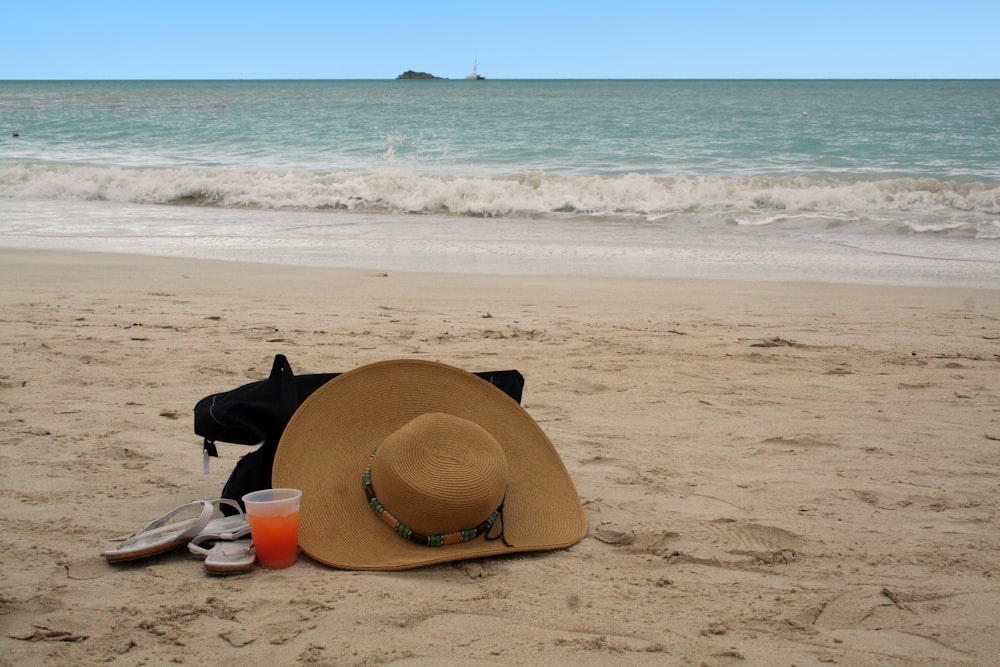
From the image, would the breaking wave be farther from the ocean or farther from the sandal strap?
the sandal strap

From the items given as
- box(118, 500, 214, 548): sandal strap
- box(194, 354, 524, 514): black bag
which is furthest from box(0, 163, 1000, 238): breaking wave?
box(118, 500, 214, 548): sandal strap

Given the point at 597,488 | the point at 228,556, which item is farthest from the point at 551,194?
the point at 228,556

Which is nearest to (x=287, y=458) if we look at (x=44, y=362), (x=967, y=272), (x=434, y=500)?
(x=434, y=500)

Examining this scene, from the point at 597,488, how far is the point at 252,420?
124cm

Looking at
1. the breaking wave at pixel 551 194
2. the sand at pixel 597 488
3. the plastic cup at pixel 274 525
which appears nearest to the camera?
the sand at pixel 597 488

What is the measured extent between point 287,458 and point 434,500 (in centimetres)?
50

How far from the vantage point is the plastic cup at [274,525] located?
230cm

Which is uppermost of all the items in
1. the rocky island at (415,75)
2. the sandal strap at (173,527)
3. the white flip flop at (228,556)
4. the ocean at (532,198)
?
the rocky island at (415,75)

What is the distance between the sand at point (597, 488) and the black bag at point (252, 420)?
12.3 inches

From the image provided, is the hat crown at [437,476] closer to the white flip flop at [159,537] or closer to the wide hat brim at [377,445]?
the wide hat brim at [377,445]

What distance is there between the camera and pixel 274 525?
2.32 metres

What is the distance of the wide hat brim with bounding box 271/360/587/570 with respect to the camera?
2.42 metres

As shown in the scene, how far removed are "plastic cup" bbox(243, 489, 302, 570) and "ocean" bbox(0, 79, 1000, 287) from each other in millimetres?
6188

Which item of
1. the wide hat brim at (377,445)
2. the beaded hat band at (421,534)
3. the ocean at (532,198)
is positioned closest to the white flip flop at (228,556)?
the wide hat brim at (377,445)
